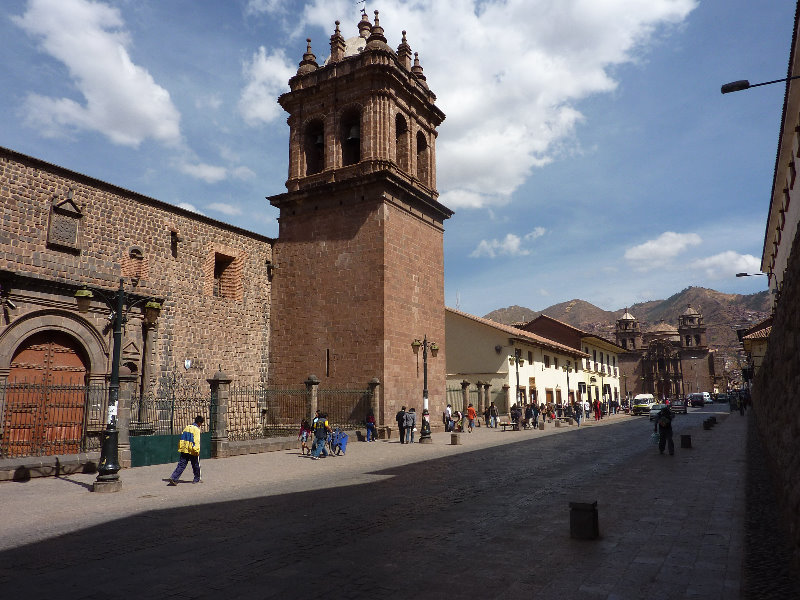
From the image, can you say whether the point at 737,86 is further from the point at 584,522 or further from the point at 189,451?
the point at 189,451

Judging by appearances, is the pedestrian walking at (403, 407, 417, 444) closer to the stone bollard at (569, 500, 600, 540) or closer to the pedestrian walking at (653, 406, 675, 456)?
the pedestrian walking at (653, 406, 675, 456)

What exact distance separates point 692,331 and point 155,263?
3733 inches

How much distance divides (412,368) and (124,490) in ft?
44.8

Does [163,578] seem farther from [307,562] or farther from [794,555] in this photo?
[794,555]

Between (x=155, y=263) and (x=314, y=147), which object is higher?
(x=314, y=147)

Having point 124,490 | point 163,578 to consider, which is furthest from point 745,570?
point 124,490

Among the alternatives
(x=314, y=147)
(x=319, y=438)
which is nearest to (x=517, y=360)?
(x=314, y=147)

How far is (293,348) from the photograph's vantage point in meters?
23.5

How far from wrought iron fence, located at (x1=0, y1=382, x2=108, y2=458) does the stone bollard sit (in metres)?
12.0

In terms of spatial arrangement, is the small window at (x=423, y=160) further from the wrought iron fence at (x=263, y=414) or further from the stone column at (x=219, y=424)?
the stone column at (x=219, y=424)

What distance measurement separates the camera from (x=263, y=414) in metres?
23.1

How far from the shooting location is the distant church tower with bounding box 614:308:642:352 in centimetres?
9481

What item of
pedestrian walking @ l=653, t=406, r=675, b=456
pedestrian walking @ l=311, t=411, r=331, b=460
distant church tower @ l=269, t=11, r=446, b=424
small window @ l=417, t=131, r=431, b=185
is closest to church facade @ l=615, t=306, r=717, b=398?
small window @ l=417, t=131, r=431, b=185

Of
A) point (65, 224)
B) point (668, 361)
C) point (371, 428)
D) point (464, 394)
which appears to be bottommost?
point (371, 428)
